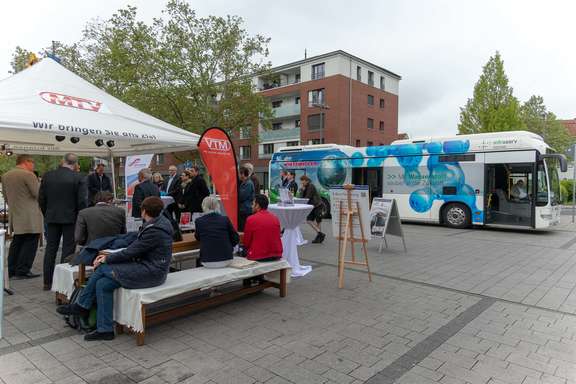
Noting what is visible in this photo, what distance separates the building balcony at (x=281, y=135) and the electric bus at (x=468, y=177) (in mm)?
23730

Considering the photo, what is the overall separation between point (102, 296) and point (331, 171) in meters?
12.7

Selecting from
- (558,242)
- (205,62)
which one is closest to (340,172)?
(558,242)

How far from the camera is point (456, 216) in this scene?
12.4m

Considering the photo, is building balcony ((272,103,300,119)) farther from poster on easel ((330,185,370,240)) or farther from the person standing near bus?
poster on easel ((330,185,370,240))

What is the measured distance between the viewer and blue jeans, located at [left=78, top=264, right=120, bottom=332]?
3.59 m

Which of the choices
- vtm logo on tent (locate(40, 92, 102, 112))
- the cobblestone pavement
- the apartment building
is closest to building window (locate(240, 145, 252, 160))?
the apartment building

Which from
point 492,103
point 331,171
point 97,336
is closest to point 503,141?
point 331,171

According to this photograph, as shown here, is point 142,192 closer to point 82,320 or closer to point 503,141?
point 82,320

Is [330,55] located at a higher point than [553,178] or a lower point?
higher

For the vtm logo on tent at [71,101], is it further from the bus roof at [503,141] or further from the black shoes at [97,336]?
the bus roof at [503,141]

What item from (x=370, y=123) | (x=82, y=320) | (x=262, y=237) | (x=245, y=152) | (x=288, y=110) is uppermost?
(x=288, y=110)

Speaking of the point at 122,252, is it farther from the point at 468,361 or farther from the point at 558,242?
the point at 558,242

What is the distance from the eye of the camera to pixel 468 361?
3.29 metres

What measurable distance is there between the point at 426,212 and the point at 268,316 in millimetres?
10185
